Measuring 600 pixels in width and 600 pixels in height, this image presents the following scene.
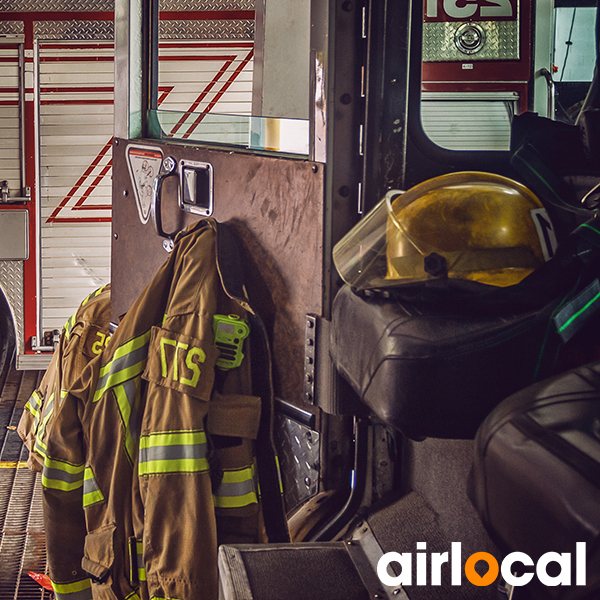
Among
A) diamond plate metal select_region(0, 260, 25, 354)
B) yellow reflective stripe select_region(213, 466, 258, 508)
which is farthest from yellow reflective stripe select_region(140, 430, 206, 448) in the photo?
diamond plate metal select_region(0, 260, 25, 354)

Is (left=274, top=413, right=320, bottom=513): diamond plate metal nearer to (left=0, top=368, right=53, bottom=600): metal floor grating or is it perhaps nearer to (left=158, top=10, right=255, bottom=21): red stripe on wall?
(left=0, top=368, right=53, bottom=600): metal floor grating

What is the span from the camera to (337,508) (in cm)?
188

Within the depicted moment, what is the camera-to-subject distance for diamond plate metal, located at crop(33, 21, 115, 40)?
15.6 ft

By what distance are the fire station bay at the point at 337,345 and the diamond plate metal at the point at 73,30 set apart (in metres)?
2.04

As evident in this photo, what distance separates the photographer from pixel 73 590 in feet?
6.99

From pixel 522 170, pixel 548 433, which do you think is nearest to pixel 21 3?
pixel 522 170

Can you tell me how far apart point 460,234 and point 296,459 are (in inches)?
35.1

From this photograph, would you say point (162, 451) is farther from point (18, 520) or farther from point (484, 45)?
point (484, 45)

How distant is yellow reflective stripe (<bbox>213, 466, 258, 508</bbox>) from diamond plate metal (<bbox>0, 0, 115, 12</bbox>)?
3765 mm

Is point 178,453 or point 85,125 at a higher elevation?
point 85,125

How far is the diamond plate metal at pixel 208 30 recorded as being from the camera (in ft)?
15.5

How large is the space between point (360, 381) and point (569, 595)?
26.5 inches

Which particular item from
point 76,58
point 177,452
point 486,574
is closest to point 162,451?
point 177,452

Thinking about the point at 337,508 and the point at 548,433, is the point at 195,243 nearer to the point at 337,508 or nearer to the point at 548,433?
the point at 337,508
